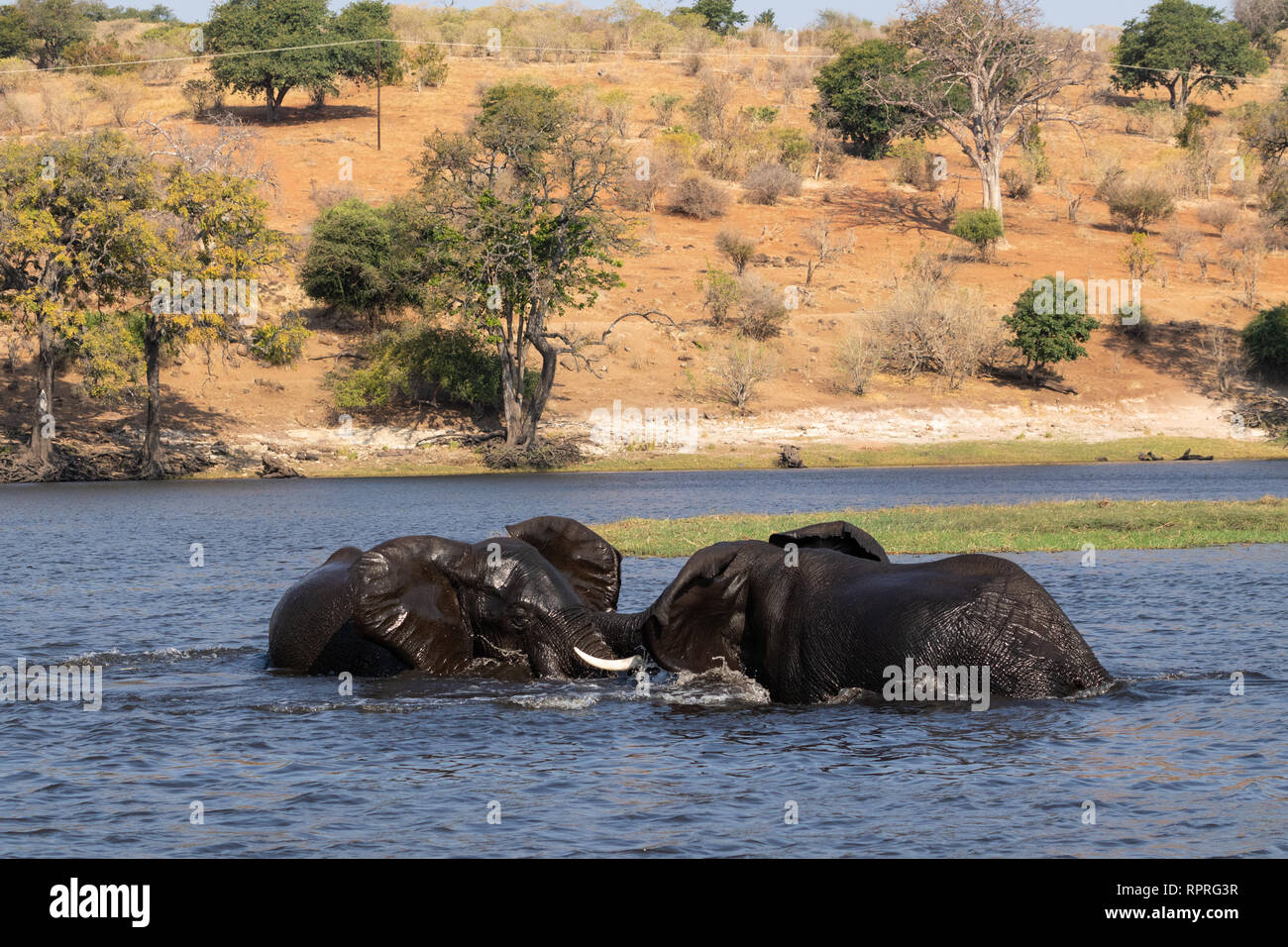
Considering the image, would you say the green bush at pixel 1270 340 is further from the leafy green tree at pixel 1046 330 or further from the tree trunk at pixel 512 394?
the tree trunk at pixel 512 394

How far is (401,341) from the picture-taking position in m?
54.5

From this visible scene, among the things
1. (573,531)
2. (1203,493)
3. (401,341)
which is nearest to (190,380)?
(401,341)

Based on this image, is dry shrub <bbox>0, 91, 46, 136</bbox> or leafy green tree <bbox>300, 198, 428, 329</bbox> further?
dry shrub <bbox>0, 91, 46, 136</bbox>

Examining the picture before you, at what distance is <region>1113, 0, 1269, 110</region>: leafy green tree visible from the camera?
103 metres

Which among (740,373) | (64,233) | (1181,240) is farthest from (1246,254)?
(64,233)

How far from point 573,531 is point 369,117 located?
79.7 metres

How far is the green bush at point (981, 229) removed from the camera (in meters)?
72.9

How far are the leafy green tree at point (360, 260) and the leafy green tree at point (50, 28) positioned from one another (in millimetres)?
54932

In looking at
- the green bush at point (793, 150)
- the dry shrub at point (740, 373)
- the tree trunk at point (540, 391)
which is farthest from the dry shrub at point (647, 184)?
the tree trunk at point (540, 391)

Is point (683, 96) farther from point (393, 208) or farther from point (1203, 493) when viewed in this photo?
point (1203, 493)

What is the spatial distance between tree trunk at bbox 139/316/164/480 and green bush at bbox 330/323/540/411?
7.35 m

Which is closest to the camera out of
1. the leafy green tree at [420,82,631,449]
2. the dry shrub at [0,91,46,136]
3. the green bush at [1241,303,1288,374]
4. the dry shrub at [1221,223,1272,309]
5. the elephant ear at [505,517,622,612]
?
the elephant ear at [505,517,622,612]

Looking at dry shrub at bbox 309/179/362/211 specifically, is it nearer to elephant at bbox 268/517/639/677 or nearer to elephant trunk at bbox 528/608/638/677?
elephant at bbox 268/517/639/677

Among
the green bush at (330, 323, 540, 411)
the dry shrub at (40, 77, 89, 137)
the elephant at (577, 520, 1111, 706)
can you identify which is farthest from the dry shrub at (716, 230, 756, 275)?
the elephant at (577, 520, 1111, 706)
